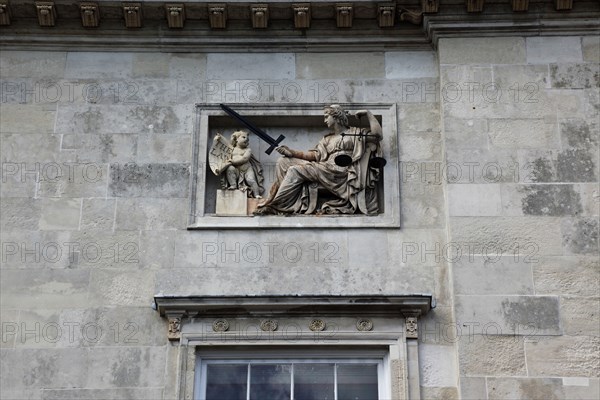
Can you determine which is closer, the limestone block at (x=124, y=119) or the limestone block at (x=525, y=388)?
the limestone block at (x=525, y=388)

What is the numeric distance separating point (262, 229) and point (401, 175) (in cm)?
166

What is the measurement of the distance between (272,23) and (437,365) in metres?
4.54

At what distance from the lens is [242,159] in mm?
12234

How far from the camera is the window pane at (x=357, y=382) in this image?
36.4ft

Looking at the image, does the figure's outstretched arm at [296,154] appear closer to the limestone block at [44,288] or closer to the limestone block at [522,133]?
the limestone block at [522,133]

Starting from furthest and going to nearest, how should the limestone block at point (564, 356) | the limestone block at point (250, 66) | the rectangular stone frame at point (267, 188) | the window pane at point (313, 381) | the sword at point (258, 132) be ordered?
the limestone block at point (250, 66) → the sword at point (258, 132) → the rectangular stone frame at point (267, 188) → the window pane at point (313, 381) → the limestone block at point (564, 356)

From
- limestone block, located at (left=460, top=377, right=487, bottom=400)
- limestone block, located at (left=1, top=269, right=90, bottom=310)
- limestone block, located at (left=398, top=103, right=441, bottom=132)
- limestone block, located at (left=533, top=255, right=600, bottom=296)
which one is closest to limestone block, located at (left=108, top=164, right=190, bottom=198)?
limestone block, located at (left=1, top=269, right=90, bottom=310)

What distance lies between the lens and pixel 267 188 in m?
12.3

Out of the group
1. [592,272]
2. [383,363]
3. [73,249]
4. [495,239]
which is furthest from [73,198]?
[592,272]

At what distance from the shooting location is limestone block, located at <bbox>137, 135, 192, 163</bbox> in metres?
12.2

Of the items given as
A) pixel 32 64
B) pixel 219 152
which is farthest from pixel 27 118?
pixel 219 152

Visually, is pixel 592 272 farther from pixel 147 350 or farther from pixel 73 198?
pixel 73 198

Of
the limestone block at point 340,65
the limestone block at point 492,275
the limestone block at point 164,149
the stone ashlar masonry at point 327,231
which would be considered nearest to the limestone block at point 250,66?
the stone ashlar masonry at point 327,231

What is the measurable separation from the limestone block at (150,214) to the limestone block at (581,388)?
4.31 metres
